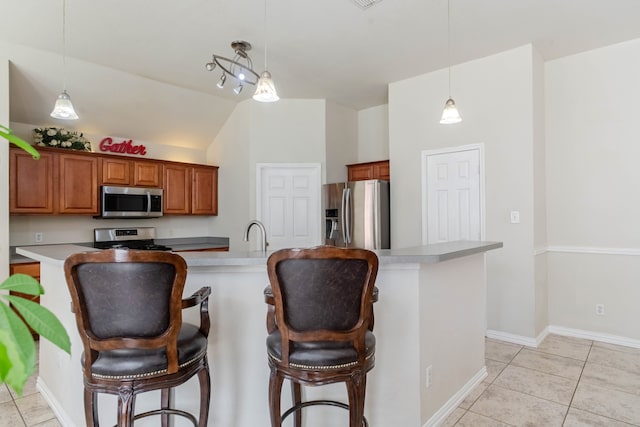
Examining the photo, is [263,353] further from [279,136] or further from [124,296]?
[279,136]

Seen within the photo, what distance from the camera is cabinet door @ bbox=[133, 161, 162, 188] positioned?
4.83m

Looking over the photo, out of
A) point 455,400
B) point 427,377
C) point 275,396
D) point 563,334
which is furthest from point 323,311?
point 563,334

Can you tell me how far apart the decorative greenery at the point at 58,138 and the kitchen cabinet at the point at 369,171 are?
3.55 meters

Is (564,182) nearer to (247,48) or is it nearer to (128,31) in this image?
(247,48)

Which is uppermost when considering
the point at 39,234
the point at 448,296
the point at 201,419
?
the point at 39,234

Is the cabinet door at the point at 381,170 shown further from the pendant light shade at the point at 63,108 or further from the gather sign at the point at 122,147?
the pendant light shade at the point at 63,108

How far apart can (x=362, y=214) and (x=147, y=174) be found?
301 centimetres

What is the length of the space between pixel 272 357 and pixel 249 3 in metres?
2.69

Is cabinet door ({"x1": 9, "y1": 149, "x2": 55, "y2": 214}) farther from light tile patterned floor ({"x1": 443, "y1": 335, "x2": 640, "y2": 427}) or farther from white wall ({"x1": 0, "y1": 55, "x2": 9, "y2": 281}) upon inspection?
light tile patterned floor ({"x1": 443, "y1": 335, "x2": 640, "y2": 427})

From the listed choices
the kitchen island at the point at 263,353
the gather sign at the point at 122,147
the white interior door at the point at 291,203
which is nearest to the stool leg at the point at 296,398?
the kitchen island at the point at 263,353

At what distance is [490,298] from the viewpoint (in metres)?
3.83

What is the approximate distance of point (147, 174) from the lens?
4.95 m

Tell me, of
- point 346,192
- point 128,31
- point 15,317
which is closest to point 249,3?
point 128,31

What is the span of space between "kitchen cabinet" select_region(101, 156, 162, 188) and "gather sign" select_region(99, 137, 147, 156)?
34 centimetres
